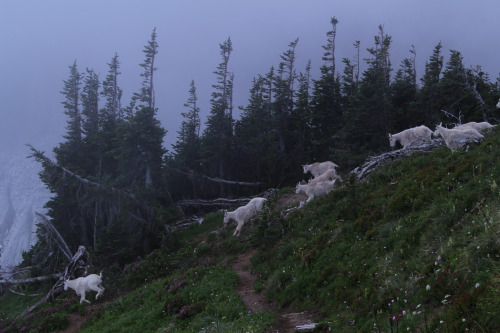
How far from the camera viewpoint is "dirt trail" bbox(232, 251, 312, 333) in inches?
319

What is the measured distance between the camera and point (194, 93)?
48562 millimetres

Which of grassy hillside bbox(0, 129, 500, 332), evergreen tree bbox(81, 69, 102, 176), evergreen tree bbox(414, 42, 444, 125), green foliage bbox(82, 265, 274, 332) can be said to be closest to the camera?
grassy hillside bbox(0, 129, 500, 332)

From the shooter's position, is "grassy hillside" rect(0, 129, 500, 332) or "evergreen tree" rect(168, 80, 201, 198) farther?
"evergreen tree" rect(168, 80, 201, 198)

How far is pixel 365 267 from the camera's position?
8.39 metres

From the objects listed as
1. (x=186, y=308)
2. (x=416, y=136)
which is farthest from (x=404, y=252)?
(x=416, y=136)

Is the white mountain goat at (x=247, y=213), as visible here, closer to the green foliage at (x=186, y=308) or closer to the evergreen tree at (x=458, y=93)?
the green foliage at (x=186, y=308)

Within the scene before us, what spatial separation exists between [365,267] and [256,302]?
12.3ft

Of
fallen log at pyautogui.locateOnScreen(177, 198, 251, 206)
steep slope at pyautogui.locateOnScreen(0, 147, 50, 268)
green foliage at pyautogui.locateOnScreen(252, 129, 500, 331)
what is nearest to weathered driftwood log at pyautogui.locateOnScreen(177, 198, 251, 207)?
fallen log at pyautogui.locateOnScreen(177, 198, 251, 206)

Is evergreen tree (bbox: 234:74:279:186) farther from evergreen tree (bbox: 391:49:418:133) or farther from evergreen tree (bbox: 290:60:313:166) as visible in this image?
evergreen tree (bbox: 391:49:418:133)

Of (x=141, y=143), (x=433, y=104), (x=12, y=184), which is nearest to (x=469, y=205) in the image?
(x=433, y=104)

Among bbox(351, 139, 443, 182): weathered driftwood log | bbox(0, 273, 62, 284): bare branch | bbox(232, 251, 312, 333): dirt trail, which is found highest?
bbox(351, 139, 443, 182): weathered driftwood log

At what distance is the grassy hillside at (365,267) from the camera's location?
19.0 ft

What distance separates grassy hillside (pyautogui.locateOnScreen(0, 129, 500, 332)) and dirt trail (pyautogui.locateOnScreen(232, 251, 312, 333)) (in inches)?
10.7

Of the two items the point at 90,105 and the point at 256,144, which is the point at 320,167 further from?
the point at 90,105
